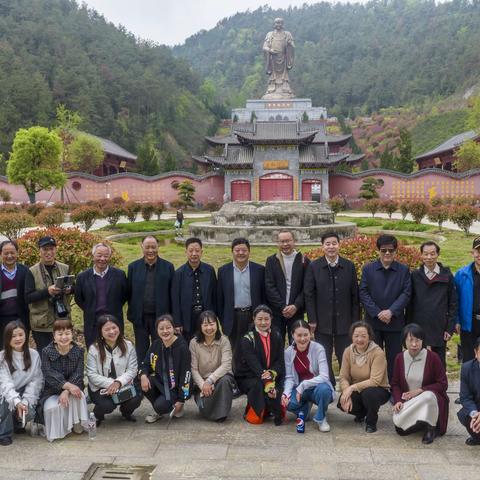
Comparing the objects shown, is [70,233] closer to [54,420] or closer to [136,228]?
[54,420]

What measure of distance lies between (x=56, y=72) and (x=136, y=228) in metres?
42.7

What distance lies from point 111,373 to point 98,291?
0.94 metres

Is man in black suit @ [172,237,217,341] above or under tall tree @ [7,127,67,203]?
under

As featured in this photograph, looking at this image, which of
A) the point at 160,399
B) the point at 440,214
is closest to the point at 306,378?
the point at 160,399

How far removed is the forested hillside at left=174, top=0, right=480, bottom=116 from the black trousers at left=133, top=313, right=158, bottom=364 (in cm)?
7466

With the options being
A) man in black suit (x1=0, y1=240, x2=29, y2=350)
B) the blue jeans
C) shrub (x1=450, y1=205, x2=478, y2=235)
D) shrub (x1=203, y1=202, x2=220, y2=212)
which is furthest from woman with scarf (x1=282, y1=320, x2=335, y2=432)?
shrub (x1=203, y1=202, x2=220, y2=212)

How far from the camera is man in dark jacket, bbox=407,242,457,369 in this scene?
4.86 m

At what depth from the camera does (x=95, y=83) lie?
2324 inches

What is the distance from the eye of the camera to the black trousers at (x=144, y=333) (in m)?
5.41

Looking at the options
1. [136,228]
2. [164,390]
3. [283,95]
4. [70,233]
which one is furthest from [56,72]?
[164,390]

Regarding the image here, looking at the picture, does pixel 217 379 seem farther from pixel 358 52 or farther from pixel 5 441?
pixel 358 52

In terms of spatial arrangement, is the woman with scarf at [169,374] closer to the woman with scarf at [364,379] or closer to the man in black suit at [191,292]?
the man in black suit at [191,292]

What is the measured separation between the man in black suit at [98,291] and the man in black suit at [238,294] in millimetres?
1022

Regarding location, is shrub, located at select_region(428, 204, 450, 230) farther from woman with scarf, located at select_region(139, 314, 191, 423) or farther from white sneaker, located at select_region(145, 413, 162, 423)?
white sneaker, located at select_region(145, 413, 162, 423)
